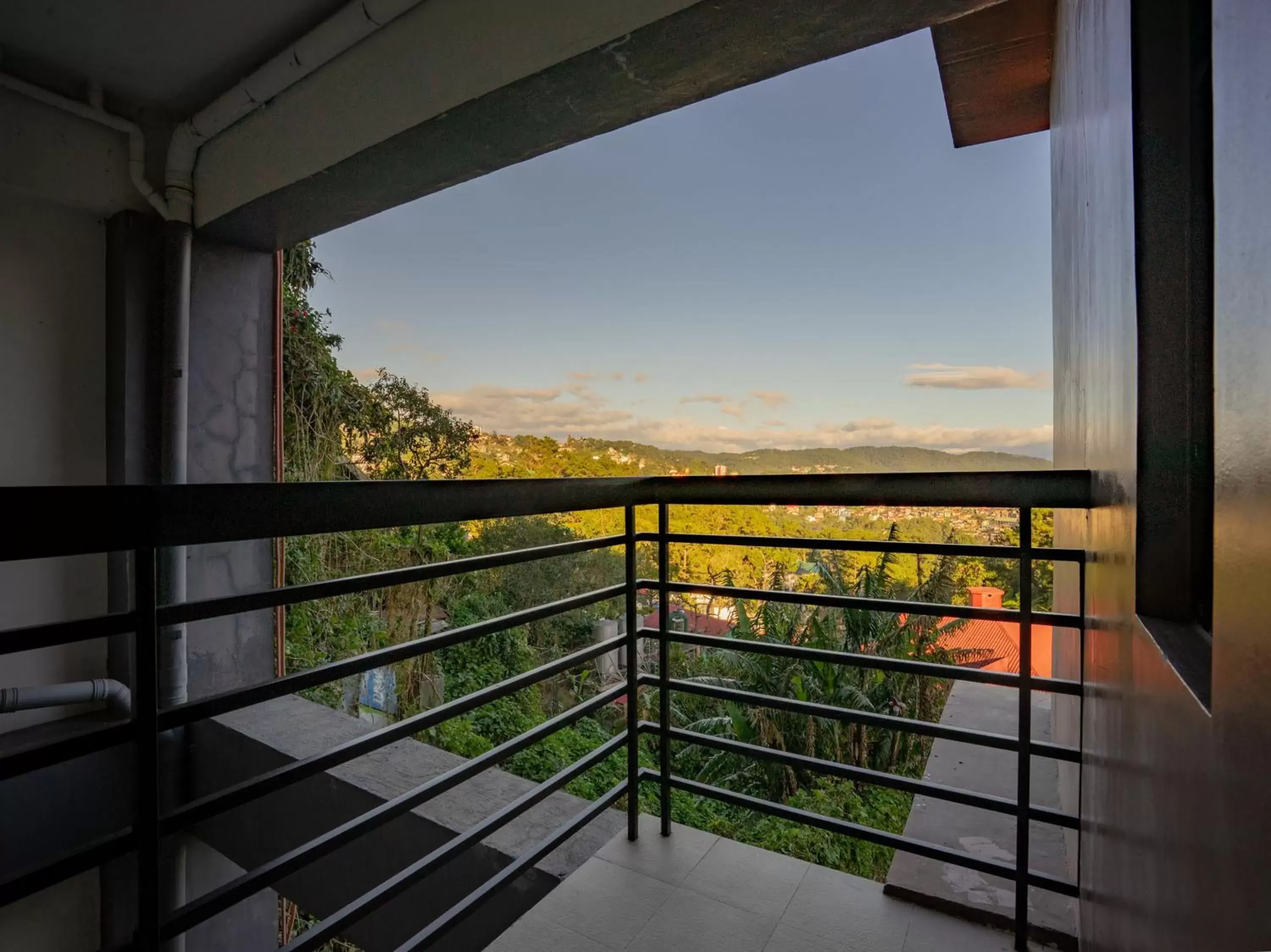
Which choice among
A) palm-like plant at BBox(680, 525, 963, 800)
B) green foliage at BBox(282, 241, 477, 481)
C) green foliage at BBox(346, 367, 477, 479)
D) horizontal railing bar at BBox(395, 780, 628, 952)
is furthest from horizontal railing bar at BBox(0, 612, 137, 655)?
palm-like plant at BBox(680, 525, 963, 800)

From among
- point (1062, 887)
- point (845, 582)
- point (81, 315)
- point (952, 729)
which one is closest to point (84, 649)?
point (81, 315)

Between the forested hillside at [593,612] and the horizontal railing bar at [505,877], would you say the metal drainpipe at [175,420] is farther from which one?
the horizontal railing bar at [505,877]

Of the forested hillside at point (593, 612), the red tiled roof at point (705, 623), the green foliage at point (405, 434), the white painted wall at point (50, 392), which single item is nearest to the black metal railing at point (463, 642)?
the forested hillside at point (593, 612)

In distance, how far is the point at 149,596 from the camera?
2.31 ft

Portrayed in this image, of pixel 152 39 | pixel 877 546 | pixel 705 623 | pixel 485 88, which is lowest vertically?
pixel 705 623

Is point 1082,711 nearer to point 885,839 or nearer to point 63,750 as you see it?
point 885,839

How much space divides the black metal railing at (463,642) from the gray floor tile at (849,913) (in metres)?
0.12

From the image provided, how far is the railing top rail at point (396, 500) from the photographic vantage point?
0.58m

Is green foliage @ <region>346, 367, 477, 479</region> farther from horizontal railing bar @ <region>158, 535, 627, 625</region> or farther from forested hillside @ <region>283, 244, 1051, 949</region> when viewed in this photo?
horizontal railing bar @ <region>158, 535, 627, 625</region>

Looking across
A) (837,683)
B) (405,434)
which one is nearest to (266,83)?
(405,434)

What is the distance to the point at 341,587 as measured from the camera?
3.10 ft

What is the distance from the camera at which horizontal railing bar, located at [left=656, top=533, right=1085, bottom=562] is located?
1252 millimetres

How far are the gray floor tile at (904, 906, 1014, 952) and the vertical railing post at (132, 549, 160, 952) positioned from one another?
1.37 metres

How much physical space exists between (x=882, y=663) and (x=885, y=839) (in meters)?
0.43
